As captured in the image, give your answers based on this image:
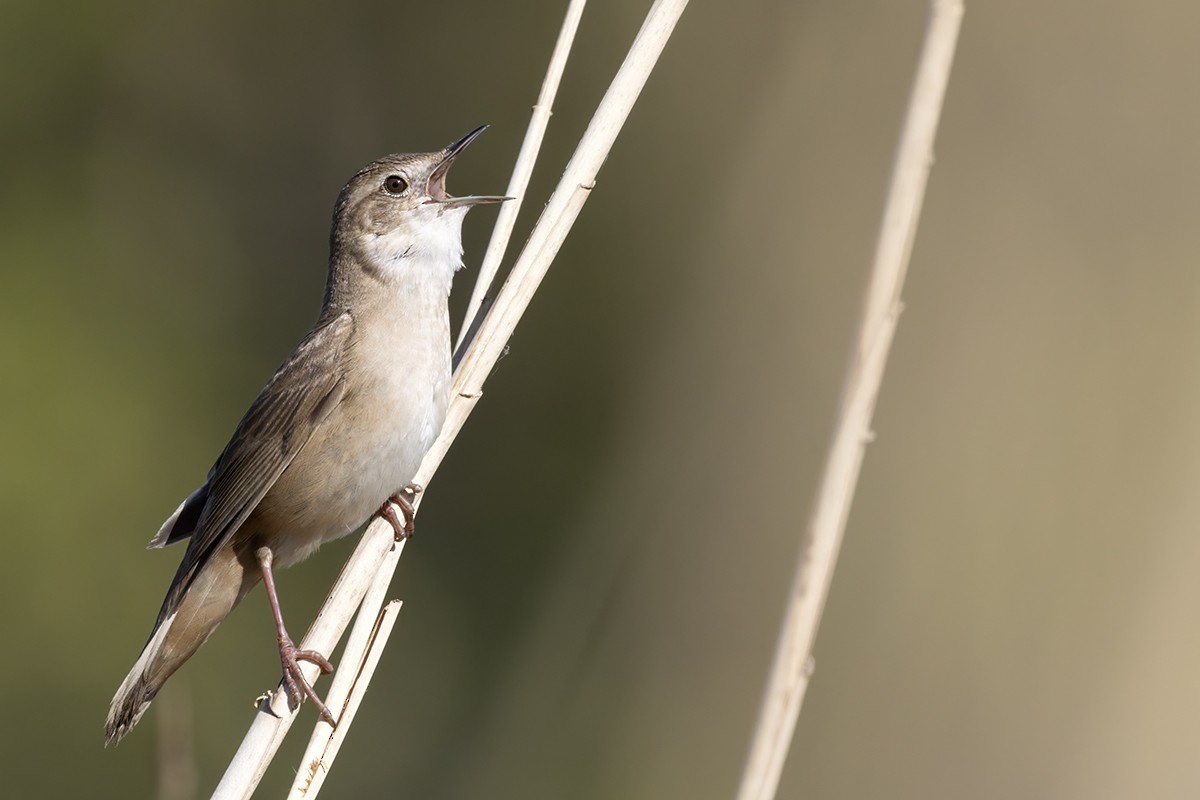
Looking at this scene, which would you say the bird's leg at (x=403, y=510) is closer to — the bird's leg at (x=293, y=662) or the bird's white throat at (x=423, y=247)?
the bird's leg at (x=293, y=662)

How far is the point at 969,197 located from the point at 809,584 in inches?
125

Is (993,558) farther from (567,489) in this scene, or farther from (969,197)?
(567,489)

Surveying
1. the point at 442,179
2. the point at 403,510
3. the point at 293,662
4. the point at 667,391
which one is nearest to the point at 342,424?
the point at 403,510

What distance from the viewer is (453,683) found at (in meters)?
6.13

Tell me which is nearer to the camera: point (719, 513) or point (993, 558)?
point (993, 558)

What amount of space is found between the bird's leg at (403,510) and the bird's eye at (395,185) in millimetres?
739

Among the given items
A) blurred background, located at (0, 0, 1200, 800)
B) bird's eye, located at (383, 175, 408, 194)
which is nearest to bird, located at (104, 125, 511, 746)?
bird's eye, located at (383, 175, 408, 194)

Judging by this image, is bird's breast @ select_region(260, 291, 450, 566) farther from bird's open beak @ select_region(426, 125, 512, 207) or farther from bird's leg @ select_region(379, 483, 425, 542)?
bird's open beak @ select_region(426, 125, 512, 207)

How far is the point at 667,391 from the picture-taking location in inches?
235

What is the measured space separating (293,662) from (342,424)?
0.58 meters

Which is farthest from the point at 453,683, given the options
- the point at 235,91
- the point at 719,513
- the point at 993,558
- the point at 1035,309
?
the point at 235,91

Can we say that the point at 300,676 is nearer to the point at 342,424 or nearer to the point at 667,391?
the point at 342,424

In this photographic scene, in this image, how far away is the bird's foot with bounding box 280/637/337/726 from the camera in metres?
2.44

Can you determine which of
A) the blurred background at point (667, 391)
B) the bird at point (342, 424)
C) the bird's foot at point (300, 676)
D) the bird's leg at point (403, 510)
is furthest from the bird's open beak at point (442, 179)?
the blurred background at point (667, 391)
